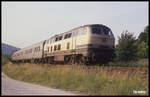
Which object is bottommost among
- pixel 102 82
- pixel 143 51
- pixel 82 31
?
pixel 102 82

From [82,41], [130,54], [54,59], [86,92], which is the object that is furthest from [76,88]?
[130,54]

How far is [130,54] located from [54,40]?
9.24m

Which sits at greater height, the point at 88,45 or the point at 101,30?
the point at 101,30

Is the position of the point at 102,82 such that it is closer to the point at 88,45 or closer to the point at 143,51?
the point at 88,45

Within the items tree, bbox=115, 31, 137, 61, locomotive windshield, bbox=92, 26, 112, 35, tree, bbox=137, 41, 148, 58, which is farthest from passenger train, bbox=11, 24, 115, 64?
tree, bbox=137, 41, 148, 58

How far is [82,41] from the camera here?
17500 mm

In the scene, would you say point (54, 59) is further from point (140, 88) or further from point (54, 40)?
point (140, 88)

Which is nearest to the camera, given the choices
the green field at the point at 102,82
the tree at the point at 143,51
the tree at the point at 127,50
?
the green field at the point at 102,82

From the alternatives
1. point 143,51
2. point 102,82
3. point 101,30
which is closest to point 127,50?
point 143,51

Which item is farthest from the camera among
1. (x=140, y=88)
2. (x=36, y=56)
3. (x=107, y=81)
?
(x=36, y=56)

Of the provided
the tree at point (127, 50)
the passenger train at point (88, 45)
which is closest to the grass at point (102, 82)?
the passenger train at point (88, 45)

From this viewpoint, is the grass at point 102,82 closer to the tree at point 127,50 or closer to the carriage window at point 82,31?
the carriage window at point 82,31

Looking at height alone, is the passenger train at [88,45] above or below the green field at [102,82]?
above

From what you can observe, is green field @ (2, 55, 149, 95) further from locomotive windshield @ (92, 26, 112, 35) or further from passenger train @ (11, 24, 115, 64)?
locomotive windshield @ (92, 26, 112, 35)
